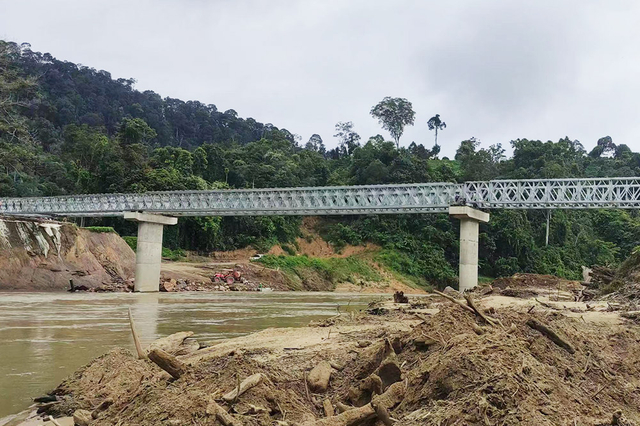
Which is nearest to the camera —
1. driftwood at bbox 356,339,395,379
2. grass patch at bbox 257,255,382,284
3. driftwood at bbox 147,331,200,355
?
driftwood at bbox 356,339,395,379

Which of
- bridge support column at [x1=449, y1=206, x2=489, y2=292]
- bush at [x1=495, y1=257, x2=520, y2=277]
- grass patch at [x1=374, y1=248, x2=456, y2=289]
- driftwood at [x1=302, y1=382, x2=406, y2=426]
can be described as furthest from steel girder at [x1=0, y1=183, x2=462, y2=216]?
driftwood at [x1=302, y1=382, x2=406, y2=426]

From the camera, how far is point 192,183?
7444 centimetres

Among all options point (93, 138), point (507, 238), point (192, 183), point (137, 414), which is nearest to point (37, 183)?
point (93, 138)

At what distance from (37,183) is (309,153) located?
45.8m

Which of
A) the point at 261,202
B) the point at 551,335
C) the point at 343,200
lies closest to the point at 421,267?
the point at 343,200

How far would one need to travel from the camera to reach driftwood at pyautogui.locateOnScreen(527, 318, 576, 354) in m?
7.59

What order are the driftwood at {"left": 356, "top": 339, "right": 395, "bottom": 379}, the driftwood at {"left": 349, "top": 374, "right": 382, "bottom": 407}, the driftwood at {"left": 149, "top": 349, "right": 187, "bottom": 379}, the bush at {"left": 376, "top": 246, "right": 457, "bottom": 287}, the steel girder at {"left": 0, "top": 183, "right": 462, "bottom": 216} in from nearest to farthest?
1. the driftwood at {"left": 349, "top": 374, "right": 382, "bottom": 407}
2. the driftwood at {"left": 149, "top": 349, "right": 187, "bottom": 379}
3. the driftwood at {"left": 356, "top": 339, "right": 395, "bottom": 379}
4. the steel girder at {"left": 0, "top": 183, "right": 462, "bottom": 216}
5. the bush at {"left": 376, "top": 246, "right": 457, "bottom": 287}

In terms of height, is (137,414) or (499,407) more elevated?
(499,407)

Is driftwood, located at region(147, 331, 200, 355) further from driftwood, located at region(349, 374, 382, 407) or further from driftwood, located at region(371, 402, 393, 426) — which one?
driftwood, located at region(371, 402, 393, 426)

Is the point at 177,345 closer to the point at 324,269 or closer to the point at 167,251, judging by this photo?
the point at 167,251

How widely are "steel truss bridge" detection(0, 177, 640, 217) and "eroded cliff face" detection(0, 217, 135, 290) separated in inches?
246

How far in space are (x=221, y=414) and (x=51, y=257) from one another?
153ft

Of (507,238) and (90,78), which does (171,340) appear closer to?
(507,238)

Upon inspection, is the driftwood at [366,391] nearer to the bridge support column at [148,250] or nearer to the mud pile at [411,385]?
the mud pile at [411,385]
